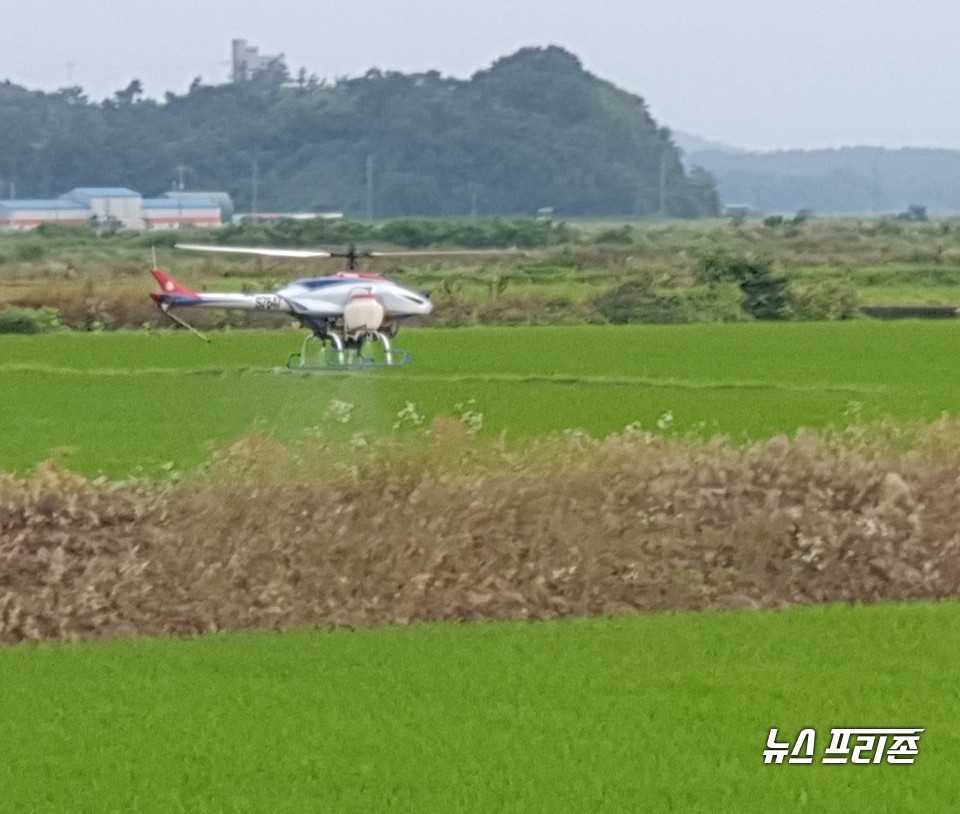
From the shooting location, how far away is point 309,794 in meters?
6.97

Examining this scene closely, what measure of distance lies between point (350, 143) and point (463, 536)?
34.9m

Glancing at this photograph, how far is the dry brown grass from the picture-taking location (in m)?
10.6

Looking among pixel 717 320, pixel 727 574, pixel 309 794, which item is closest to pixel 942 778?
pixel 309 794

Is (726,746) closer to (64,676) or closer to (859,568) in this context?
(64,676)

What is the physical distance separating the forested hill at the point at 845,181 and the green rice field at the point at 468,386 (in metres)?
93.5

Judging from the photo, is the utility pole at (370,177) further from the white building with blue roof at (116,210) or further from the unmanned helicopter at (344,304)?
the unmanned helicopter at (344,304)

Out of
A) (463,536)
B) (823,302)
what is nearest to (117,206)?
(823,302)

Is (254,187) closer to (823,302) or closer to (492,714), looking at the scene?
(823,302)

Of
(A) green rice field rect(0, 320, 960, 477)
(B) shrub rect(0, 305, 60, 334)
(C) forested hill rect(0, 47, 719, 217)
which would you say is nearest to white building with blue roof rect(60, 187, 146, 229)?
(C) forested hill rect(0, 47, 719, 217)

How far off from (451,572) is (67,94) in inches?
2082

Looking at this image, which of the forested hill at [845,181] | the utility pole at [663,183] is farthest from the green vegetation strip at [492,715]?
the forested hill at [845,181]

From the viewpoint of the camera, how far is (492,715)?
8133 mm

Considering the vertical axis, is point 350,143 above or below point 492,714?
above

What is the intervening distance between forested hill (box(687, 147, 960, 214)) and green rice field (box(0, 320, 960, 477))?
93.5 m
